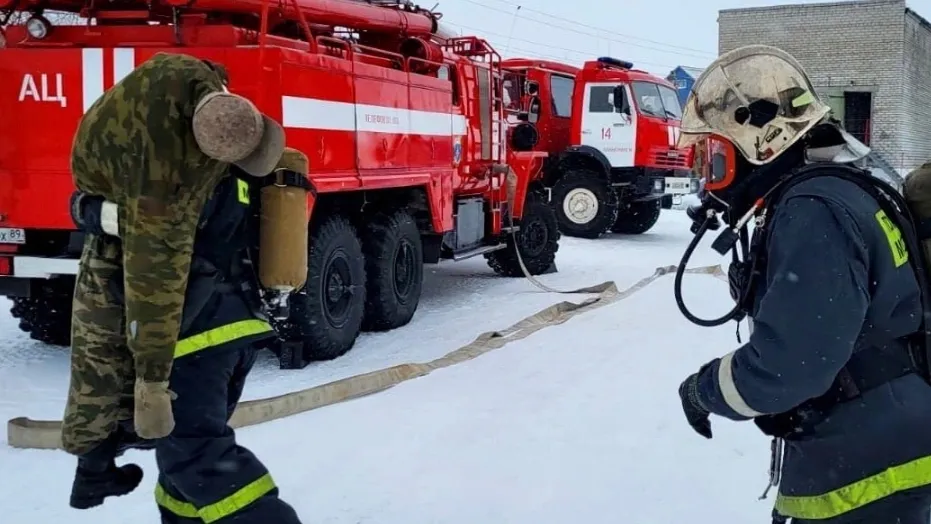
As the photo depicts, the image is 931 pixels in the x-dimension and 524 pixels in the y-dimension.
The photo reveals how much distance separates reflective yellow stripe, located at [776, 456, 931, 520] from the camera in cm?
191

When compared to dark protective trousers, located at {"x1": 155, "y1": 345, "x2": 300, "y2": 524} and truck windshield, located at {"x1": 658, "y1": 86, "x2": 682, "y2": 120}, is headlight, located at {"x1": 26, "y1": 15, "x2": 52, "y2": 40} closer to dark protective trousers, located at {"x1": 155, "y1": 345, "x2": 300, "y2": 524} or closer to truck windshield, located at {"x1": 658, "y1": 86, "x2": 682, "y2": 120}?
dark protective trousers, located at {"x1": 155, "y1": 345, "x2": 300, "y2": 524}

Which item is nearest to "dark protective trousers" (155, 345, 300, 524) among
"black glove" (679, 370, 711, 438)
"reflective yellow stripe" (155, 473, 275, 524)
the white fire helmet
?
"reflective yellow stripe" (155, 473, 275, 524)

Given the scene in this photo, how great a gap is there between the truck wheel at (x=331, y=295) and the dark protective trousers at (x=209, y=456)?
3.24 m

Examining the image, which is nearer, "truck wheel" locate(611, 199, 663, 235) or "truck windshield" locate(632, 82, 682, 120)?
"truck windshield" locate(632, 82, 682, 120)

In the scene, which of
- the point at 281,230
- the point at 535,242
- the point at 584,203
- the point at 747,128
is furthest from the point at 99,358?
the point at 584,203

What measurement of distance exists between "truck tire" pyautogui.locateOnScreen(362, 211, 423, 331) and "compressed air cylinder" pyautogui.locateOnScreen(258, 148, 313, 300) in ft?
14.2

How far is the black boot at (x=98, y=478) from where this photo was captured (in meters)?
2.55

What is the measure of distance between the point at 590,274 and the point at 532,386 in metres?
5.56

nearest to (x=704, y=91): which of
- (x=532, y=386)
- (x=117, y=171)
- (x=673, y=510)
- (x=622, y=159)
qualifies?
(x=117, y=171)

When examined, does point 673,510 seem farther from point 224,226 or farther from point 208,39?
point 208,39

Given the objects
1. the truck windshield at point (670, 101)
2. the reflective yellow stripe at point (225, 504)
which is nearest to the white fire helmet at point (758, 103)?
the reflective yellow stripe at point (225, 504)

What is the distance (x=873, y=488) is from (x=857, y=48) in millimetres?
32446

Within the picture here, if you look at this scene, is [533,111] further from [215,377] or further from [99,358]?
[99,358]

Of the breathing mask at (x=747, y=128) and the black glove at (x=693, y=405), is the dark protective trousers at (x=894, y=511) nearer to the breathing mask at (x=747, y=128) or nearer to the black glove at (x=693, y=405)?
the black glove at (x=693, y=405)
